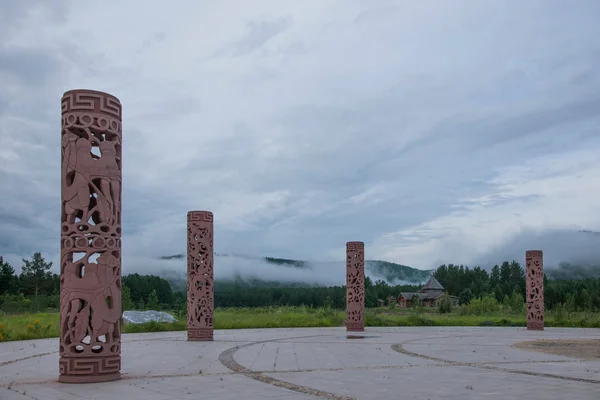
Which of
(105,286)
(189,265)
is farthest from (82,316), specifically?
(189,265)

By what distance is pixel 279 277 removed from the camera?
104 m

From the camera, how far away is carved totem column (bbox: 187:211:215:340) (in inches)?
587

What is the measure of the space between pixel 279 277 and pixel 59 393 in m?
98.3

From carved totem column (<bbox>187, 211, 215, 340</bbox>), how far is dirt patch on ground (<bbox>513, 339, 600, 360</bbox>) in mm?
7337

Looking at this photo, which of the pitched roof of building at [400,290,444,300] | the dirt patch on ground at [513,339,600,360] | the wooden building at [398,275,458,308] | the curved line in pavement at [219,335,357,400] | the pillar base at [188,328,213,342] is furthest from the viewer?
the pitched roof of building at [400,290,444,300]

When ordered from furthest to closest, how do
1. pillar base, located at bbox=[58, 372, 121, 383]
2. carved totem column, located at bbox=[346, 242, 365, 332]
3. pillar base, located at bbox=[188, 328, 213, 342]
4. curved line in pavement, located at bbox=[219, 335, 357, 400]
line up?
carved totem column, located at bbox=[346, 242, 365, 332]
pillar base, located at bbox=[188, 328, 213, 342]
pillar base, located at bbox=[58, 372, 121, 383]
curved line in pavement, located at bbox=[219, 335, 357, 400]

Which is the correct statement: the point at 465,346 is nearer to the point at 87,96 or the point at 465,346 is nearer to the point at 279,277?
the point at 87,96

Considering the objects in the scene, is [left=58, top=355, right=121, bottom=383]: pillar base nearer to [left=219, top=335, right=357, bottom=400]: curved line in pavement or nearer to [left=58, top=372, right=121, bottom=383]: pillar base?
[left=58, top=372, right=121, bottom=383]: pillar base

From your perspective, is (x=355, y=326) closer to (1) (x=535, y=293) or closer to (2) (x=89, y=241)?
(1) (x=535, y=293)

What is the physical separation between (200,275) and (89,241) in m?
7.20

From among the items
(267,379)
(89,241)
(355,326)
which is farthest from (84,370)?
Answer: (355,326)

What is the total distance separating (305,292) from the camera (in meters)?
59.1

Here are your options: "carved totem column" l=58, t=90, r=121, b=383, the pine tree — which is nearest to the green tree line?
the pine tree

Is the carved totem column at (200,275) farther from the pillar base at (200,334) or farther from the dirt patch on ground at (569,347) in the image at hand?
the dirt patch on ground at (569,347)
